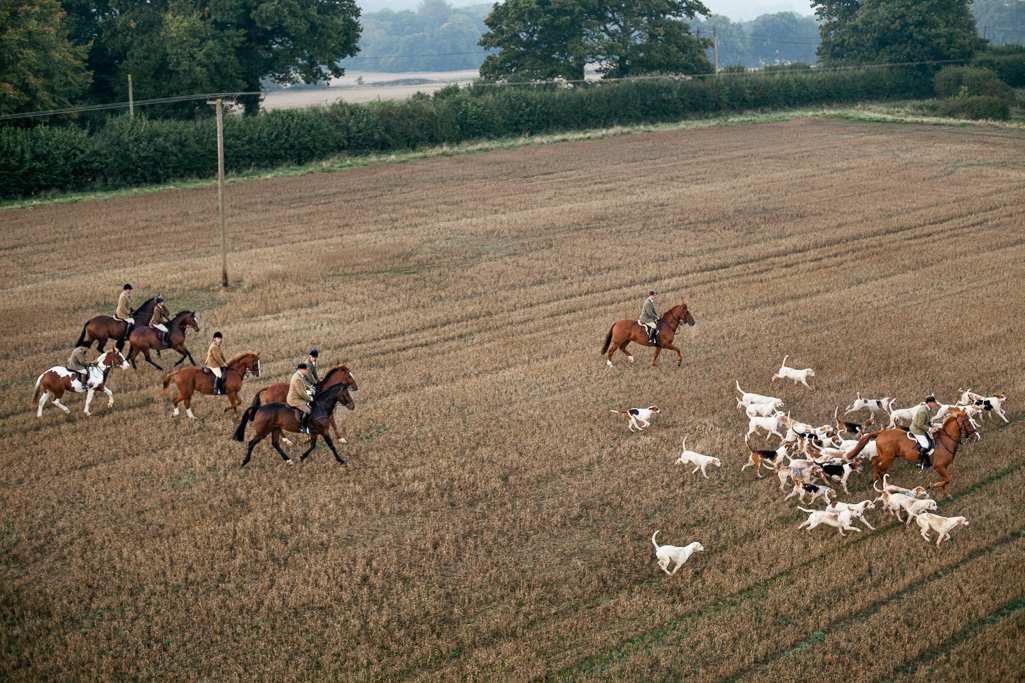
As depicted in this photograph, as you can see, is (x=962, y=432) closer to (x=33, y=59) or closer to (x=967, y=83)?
(x=33, y=59)

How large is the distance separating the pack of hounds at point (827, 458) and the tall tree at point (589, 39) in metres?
49.7

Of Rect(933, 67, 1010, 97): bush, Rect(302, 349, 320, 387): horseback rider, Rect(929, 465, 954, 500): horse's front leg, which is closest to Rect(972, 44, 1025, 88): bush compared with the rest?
Rect(933, 67, 1010, 97): bush

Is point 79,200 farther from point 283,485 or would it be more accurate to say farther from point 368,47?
→ point 368,47

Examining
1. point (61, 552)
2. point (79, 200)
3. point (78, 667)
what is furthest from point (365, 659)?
point (79, 200)

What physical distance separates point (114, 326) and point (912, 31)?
69.5 m

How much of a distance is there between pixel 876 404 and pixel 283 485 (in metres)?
10.2

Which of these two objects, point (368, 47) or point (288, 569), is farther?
point (368, 47)

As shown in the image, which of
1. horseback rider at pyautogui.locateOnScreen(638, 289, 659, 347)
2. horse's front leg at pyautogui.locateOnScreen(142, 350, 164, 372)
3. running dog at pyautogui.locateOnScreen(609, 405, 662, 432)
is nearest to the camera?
running dog at pyautogui.locateOnScreen(609, 405, 662, 432)

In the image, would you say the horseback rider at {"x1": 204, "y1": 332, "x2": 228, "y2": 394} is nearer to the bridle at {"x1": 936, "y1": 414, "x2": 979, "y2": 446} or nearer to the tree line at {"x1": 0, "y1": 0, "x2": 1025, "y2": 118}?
the bridle at {"x1": 936, "y1": 414, "x2": 979, "y2": 446}

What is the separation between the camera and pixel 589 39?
6281 centimetres

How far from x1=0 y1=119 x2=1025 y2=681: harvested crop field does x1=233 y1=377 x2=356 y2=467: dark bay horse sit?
19.3 inches

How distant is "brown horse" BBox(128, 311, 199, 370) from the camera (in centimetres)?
1808

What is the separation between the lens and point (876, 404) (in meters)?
15.2

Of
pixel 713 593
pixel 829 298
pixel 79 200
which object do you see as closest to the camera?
pixel 713 593
